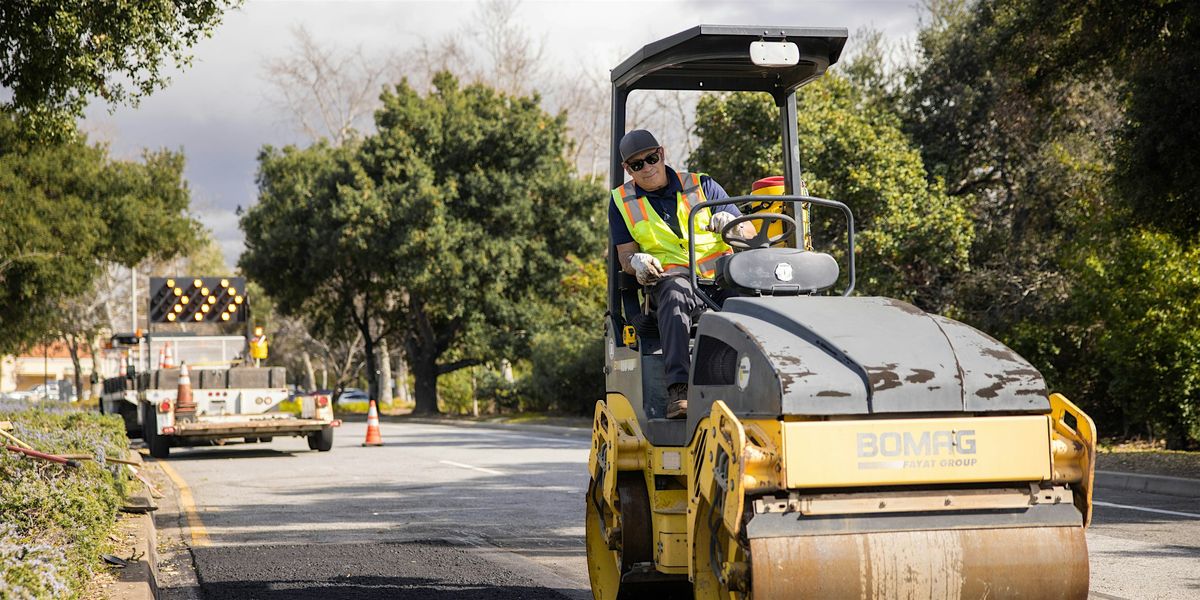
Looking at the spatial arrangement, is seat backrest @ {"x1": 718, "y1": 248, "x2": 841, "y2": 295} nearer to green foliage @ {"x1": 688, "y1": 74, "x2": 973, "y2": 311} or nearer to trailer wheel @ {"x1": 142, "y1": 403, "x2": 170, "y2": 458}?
trailer wheel @ {"x1": 142, "y1": 403, "x2": 170, "y2": 458}

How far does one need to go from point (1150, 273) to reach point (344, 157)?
28.1 metres

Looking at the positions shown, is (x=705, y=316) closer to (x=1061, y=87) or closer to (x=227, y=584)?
(x=227, y=584)

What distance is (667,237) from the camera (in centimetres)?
598

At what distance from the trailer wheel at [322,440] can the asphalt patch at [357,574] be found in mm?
10888

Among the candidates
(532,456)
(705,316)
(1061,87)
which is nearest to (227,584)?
(705,316)

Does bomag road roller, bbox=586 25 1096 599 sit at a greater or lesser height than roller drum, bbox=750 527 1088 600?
greater

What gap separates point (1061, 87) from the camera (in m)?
24.5

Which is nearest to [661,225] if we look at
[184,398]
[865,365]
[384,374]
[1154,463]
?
[865,365]

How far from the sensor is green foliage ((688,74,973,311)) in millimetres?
23500

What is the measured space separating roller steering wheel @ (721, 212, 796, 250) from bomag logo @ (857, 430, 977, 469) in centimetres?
154

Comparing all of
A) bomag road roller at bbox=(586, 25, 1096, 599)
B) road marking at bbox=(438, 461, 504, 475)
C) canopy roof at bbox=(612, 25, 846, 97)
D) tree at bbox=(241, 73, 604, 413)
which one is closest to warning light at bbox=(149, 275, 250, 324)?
road marking at bbox=(438, 461, 504, 475)

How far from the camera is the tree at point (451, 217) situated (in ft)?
125

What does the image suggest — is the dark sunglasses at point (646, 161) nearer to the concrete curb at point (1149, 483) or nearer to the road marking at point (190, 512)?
the road marking at point (190, 512)

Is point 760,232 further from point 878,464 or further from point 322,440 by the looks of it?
point 322,440
